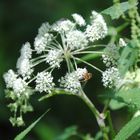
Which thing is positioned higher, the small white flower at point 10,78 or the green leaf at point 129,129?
the small white flower at point 10,78

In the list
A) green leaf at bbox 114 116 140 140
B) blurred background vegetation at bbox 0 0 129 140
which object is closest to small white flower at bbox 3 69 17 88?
green leaf at bbox 114 116 140 140

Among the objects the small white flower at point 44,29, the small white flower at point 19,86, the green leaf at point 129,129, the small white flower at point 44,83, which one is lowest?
the green leaf at point 129,129

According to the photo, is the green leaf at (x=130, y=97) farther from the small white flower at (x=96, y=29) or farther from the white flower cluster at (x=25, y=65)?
the white flower cluster at (x=25, y=65)

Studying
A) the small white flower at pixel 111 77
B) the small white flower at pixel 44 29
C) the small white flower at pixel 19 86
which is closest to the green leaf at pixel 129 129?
the small white flower at pixel 111 77

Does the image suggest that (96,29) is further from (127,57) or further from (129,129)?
(129,129)

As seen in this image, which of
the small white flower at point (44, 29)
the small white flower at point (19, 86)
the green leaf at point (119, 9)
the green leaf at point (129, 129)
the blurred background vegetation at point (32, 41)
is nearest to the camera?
the green leaf at point (129, 129)

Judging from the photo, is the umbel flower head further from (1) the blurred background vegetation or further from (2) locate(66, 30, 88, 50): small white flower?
(1) the blurred background vegetation

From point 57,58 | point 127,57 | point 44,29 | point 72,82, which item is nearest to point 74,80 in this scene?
point 72,82
